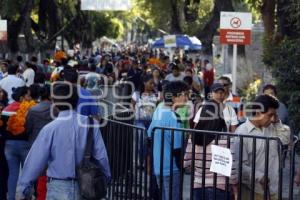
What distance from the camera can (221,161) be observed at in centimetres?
672

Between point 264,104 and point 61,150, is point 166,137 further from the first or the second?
point 61,150

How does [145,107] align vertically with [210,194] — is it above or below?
above

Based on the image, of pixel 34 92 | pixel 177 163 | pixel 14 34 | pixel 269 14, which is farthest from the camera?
pixel 14 34

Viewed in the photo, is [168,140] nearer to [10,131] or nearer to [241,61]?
[10,131]

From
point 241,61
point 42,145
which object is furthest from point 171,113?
point 241,61

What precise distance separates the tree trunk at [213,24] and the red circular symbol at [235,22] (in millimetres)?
8993

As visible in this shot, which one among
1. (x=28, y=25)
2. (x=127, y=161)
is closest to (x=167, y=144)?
(x=127, y=161)

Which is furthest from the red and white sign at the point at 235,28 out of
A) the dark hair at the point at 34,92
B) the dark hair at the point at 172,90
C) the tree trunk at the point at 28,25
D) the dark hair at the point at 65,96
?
the tree trunk at the point at 28,25

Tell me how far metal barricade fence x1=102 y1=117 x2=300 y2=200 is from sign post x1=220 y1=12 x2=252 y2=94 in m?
7.34

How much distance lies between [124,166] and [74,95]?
2141 mm

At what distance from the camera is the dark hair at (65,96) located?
6.93m

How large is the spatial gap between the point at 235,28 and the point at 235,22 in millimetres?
134

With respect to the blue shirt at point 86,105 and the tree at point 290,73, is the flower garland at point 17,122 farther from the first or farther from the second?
the tree at point 290,73

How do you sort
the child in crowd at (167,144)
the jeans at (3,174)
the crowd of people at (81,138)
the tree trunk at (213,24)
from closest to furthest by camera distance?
the crowd of people at (81,138), the child in crowd at (167,144), the jeans at (3,174), the tree trunk at (213,24)
